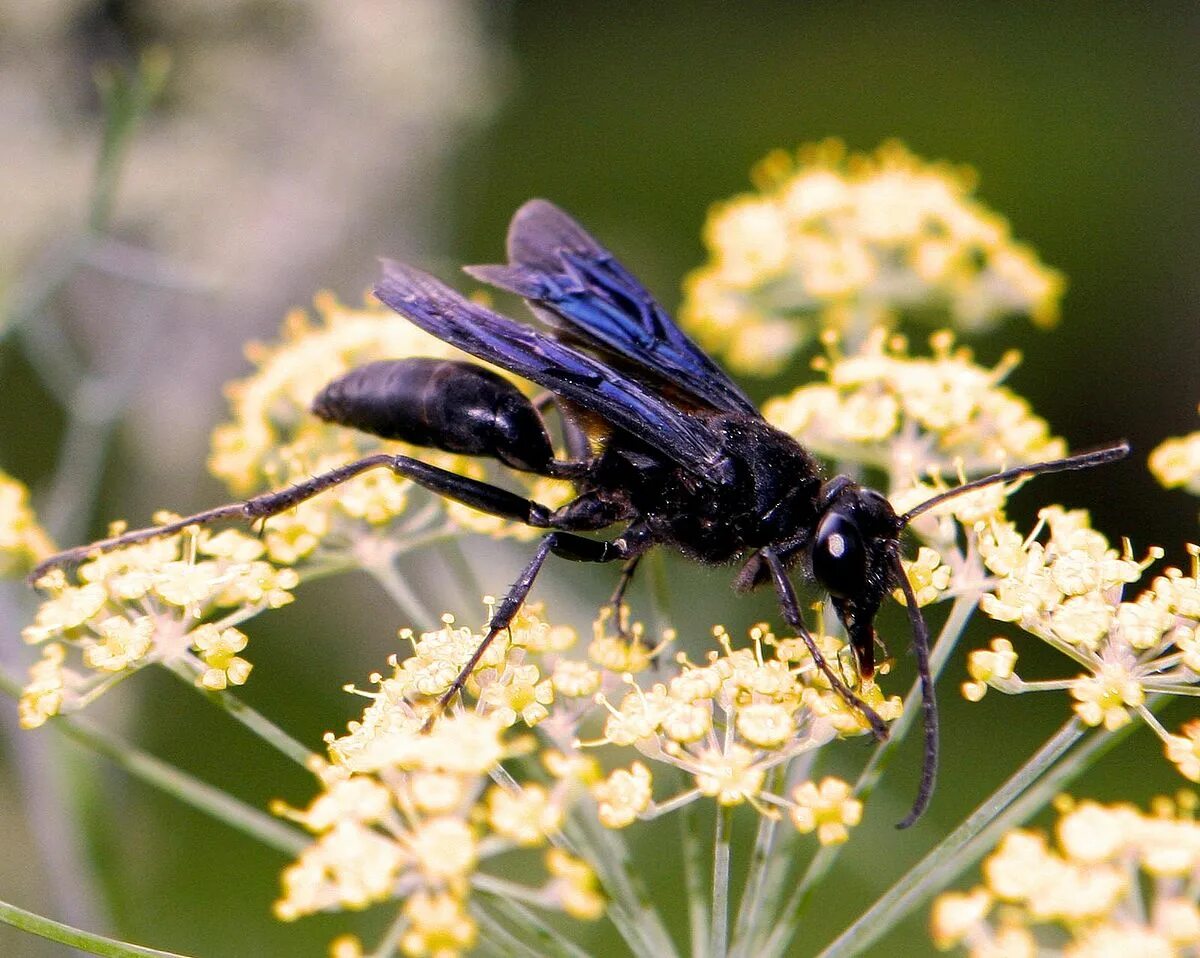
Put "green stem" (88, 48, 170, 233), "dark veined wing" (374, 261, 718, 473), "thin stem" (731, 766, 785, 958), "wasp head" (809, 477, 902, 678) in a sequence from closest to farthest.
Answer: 1. "thin stem" (731, 766, 785, 958)
2. "wasp head" (809, 477, 902, 678)
3. "dark veined wing" (374, 261, 718, 473)
4. "green stem" (88, 48, 170, 233)

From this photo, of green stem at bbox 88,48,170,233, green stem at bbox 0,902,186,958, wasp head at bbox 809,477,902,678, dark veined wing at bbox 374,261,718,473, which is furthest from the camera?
green stem at bbox 88,48,170,233

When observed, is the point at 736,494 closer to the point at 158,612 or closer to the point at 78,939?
the point at 158,612

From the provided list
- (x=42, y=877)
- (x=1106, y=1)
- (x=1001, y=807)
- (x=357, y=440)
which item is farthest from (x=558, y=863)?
(x=1106, y=1)

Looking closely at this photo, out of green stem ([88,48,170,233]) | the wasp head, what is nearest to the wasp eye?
the wasp head

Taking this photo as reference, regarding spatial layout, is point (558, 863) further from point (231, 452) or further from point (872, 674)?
point (231, 452)

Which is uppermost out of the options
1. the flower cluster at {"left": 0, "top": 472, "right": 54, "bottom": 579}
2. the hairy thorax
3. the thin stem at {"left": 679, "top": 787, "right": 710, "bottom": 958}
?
the hairy thorax

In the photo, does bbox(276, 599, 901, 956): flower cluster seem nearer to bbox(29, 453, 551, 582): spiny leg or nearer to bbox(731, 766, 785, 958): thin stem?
bbox(731, 766, 785, 958): thin stem

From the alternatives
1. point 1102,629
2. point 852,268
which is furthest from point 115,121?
point 1102,629
